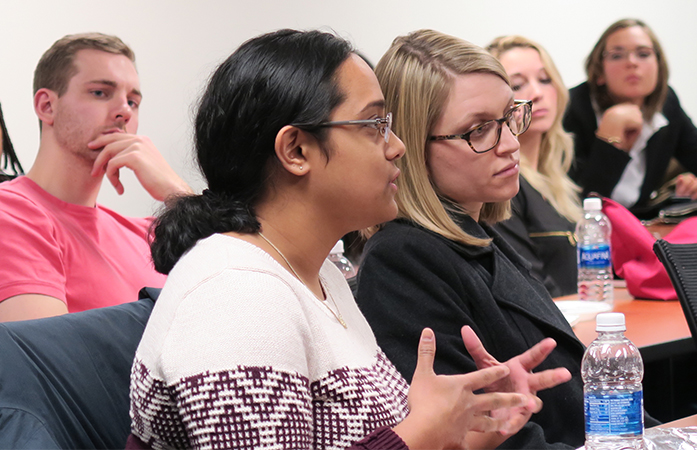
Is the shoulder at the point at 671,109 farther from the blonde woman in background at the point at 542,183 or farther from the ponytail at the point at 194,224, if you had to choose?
the ponytail at the point at 194,224

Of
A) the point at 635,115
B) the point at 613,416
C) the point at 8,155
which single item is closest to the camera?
the point at 613,416

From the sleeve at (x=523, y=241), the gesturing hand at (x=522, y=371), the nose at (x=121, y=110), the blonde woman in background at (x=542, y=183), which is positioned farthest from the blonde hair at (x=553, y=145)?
the gesturing hand at (x=522, y=371)

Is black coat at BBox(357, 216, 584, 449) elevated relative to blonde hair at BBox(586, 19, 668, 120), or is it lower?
lower

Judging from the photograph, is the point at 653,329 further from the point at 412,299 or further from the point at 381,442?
the point at 381,442

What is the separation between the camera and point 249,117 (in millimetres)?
943

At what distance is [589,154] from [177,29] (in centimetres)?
229

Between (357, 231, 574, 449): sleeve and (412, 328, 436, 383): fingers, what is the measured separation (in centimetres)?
35

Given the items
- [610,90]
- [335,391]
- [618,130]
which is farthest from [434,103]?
[610,90]

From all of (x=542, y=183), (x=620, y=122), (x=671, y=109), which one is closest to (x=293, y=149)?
(x=542, y=183)

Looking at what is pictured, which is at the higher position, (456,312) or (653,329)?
(456,312)

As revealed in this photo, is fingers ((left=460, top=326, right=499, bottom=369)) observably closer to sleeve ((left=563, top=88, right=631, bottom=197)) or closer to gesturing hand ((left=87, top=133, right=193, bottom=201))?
gesturing hand ((left=87, top=133, right=193, bottom=201))

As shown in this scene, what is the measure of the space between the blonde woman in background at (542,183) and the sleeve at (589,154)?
44 centimetres

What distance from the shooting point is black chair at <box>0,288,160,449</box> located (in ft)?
2.81

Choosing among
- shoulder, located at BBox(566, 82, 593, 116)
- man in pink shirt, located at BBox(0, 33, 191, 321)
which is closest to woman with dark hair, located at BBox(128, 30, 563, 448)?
man in pink shirt, located at BBox(0, 33, 191, 321)
